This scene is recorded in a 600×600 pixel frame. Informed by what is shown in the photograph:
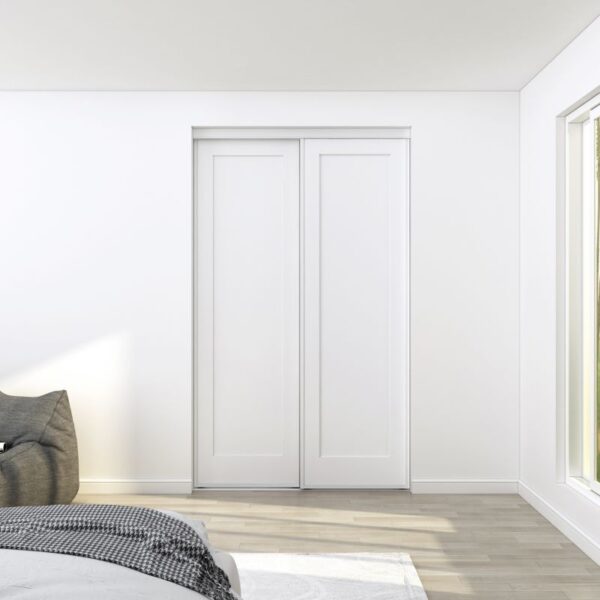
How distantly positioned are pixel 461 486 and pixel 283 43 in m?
2.96

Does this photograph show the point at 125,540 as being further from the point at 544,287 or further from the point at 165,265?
the point at 544,287

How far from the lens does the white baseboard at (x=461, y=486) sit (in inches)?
189

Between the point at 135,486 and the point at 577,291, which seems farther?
the point at 135,486

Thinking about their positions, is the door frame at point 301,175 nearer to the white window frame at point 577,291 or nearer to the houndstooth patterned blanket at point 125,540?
the white window frame at point 577,291

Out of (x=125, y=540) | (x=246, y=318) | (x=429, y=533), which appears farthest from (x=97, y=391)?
(x=125, y=540)

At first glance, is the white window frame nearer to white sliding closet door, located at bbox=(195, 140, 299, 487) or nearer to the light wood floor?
the light wood floor

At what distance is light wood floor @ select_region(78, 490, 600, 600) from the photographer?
3.31 meters

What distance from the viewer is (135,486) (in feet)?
15.8

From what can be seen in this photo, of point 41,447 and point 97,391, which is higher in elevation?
point 97,391

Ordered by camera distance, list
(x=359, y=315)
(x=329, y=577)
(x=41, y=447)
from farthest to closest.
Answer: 1. (x=359, y=315)
2. (x=41, y=447)
3. (x=329, y=577)

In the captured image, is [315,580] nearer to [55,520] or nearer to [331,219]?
[55,520]

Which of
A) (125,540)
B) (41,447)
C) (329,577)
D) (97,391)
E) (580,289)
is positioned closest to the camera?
(125,540)

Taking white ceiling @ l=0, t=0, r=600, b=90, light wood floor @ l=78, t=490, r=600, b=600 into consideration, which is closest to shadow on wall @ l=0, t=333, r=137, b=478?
light wood floor @ l=78, t=490, r=600, b=600

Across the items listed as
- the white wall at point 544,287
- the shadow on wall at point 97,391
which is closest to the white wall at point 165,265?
the shadow on wall at point 97,391
